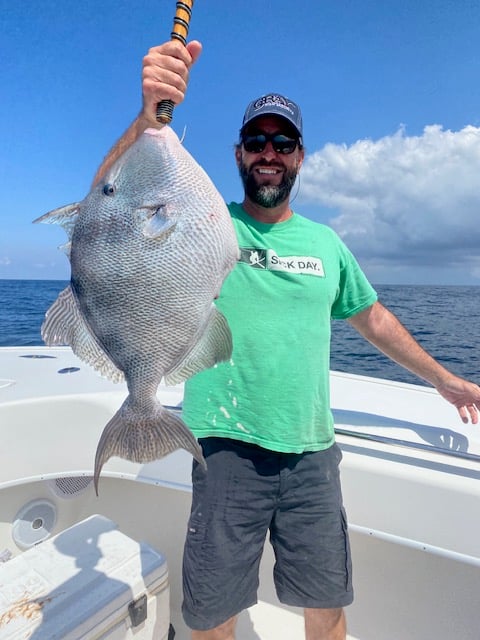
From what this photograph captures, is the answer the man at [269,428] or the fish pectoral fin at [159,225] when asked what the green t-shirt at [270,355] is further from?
the fish pectoral fin at [159,225]

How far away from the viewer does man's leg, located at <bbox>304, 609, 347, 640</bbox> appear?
2.00 meters

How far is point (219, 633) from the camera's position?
1926 mm

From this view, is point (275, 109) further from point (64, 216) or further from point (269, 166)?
point (64, 216)

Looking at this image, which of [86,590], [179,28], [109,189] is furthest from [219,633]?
[179,28]

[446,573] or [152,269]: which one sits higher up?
[152,269]

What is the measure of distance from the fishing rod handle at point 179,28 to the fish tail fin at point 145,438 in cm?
89

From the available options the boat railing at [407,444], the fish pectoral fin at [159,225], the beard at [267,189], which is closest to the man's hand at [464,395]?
the boat railing at [407,444]

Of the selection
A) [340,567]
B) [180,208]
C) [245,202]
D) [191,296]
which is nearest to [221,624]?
[340,567]

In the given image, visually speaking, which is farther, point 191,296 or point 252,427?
point 252,427

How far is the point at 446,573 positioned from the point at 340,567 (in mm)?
1078

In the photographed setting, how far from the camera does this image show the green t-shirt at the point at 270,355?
1.89 m

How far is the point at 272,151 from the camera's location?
78.2 inches

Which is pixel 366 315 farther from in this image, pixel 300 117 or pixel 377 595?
pixel 377 595

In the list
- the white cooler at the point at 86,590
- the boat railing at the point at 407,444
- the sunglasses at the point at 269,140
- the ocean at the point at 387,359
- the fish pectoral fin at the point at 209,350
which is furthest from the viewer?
the ocean at the point at 387,359
